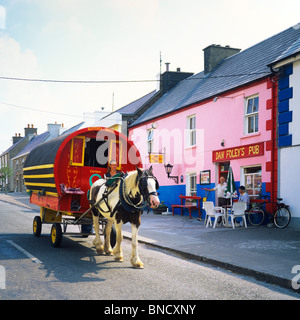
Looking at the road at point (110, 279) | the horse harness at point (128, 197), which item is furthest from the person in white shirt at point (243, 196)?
the horse harness at point (128, 197)

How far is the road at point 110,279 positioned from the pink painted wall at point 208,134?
7.93m

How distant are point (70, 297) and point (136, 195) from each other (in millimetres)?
2638

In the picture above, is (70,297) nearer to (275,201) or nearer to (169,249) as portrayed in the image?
(169,249)

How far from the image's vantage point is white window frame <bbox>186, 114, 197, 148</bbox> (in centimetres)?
1981

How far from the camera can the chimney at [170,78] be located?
27.7 metres

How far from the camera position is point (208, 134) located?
1825 cm

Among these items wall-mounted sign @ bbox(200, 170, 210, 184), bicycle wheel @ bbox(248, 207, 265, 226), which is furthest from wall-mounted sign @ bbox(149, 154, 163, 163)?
bicycle wheel @ bbox(248, 207, 265, 226)

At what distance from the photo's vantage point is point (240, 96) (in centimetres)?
1616

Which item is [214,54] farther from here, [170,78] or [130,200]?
[130,200]

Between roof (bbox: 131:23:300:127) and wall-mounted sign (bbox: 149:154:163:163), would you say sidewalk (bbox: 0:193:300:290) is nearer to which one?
roof (bbox: 131:23:300:127)

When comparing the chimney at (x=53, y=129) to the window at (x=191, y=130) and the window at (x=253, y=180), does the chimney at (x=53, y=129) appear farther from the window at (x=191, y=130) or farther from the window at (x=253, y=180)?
the window at (x=253, y=180)

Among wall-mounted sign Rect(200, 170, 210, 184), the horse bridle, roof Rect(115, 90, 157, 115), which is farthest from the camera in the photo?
roof Rect(115, 90, 157, 115)

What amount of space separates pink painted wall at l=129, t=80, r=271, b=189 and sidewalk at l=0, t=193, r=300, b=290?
10.2ft

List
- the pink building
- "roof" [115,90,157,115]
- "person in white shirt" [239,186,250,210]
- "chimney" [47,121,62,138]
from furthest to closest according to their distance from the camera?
"chimney" [47,121,62,138] < "roof" [115,90,157,115] < the pink building < "person in white shirt" [239,186,250,210]
